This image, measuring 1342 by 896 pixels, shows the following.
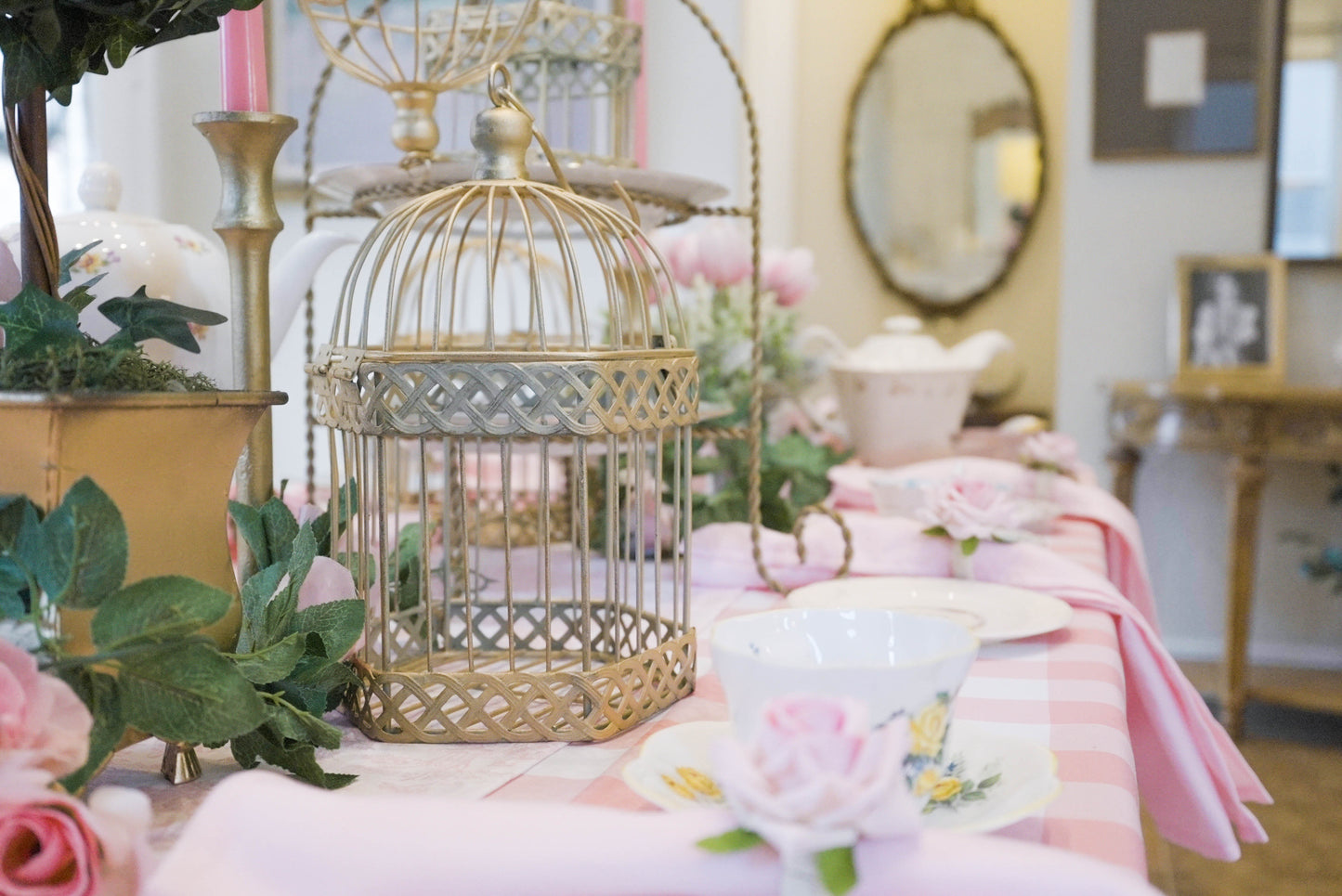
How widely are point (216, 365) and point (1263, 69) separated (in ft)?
9.16

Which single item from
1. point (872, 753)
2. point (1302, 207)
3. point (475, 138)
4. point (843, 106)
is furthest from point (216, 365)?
point (843, 106)

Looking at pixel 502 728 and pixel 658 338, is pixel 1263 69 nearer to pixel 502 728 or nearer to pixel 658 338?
pixel 658 338

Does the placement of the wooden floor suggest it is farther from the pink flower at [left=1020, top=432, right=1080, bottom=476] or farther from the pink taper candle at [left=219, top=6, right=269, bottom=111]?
the pink taper candle at [left=219, top=6, right=269, bottom=111]

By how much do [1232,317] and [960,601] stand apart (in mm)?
2187

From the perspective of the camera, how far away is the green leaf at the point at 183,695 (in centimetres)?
39

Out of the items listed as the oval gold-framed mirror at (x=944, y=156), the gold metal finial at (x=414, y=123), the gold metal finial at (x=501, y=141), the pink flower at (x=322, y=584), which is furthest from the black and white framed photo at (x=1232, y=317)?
the pink flower at (x=322, y=584)

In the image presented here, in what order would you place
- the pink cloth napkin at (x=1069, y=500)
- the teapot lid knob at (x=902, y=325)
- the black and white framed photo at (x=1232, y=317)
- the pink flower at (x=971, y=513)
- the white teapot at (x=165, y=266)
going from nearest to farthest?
the white teapot at (x=165, y=266)
the pink flower at (x=971, y=513)
the pink cloth napkin at (x=1069, y=500)
the teapot lid knob at (x=902, y=325)
the black and white framed photo at (x=1232, y=317)

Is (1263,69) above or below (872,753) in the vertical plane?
above

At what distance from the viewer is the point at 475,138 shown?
0.61 m

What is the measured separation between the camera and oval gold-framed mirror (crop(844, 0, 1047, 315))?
3559 mm

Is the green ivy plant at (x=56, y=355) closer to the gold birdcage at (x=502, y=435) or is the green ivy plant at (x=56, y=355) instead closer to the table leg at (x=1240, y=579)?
the gold birdcage at (x=502, y=435)

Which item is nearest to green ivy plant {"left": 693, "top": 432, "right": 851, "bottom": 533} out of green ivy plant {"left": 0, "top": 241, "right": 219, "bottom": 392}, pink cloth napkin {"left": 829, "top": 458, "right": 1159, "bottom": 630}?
pink cloth napkin {"left": 829, "top": 458, "right": 1159, "bottom": 630}

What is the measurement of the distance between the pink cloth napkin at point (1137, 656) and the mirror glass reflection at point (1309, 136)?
221cm

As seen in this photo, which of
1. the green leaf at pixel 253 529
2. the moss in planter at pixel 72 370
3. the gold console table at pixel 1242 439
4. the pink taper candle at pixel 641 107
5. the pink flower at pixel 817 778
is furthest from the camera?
the gold console table at pixel 1242 439
